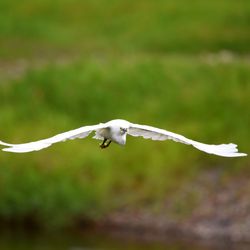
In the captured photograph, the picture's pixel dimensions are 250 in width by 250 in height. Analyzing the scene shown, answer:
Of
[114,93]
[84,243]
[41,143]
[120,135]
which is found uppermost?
[114,93]

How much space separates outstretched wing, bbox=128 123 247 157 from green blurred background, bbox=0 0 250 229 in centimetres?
1288

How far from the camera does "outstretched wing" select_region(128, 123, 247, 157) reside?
15977mm

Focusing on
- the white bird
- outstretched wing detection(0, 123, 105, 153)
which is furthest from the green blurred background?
outstretched wing detection(0, 123, 105, 153)

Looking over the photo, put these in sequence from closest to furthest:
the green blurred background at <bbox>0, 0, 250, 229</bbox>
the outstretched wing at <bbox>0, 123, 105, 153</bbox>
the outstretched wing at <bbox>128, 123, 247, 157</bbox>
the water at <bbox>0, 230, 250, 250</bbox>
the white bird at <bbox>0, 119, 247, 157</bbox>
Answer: the outstretched wing at <bbox>0, 123, 105, 153</bbox> < the white bird at <bbox>0, 119, 247, 157</bbox> < the outstretched wing at <bbox>128, 123, 247, 157</bbox> < the water at <bbox>0, 230, 250, 250</bbox> < the green blurred background at <bbox>0, 0, 250, 229</bbox>

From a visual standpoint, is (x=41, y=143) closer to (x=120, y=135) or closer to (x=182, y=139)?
(x=120, y=135)

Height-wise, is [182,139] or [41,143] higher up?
[182,139]

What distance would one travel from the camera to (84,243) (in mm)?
27609

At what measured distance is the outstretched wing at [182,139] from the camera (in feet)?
52.4

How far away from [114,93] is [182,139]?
61.1 feet

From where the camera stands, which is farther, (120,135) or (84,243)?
(84,243)

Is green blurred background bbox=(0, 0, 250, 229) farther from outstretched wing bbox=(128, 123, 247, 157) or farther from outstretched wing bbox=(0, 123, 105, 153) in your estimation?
outstretched wing bbox=(0, 123, 105, 153)

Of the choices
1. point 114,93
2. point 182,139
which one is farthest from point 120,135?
point 114,93

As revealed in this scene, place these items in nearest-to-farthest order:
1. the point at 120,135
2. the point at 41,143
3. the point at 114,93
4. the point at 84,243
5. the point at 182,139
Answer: the point at 41,143 < the point at 120,135 < the point at 182,139 < the point at 84,243 < the point at 114,93

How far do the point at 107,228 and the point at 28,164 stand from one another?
2.34 metres
